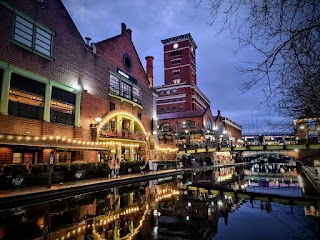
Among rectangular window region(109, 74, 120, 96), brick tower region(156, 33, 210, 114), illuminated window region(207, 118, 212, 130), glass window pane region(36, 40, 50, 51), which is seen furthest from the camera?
brick tower region(156, 33, 210, 114)

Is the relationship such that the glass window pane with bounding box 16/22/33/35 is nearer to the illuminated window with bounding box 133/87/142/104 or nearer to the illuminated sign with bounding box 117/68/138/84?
the illuminated sign with bounding box 117/68/138/84

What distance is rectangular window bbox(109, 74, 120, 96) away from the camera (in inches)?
1166

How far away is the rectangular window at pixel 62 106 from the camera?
21.1m

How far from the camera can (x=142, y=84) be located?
37.5m

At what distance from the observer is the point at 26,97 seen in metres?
18.7

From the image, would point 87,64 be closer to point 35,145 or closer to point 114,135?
point 114,135

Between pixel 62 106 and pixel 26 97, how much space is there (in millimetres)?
3820

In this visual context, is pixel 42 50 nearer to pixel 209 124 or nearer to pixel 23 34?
pixel 23 34

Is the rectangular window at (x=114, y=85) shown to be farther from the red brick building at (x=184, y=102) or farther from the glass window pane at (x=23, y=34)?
the red brick building at (x=184, y=102)

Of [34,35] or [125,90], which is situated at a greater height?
[34,35]

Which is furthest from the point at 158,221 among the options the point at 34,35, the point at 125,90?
the point at 125,90

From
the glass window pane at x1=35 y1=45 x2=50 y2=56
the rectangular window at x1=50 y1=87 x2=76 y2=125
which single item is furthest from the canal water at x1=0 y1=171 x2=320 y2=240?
the glass window pane at x1=35 y1=45 x2=50 y2=56

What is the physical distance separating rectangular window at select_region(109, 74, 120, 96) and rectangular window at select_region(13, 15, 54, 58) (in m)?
9.65

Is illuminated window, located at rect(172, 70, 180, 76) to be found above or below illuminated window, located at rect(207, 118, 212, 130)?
above
